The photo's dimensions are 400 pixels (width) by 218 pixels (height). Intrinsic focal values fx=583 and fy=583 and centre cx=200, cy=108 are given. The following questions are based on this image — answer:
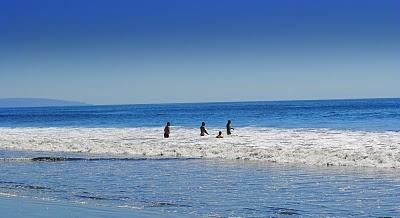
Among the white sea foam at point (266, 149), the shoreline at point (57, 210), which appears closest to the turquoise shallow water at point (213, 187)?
the shoreline at point (57, 210)

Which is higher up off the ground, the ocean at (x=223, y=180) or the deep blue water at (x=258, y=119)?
the ocean at (x=223, y=180)

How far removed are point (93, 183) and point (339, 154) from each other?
34.8ft

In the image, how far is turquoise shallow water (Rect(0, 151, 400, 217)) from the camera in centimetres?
1207

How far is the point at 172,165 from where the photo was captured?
69.6 ft

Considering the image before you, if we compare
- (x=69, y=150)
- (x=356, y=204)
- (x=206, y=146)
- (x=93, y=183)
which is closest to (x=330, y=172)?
(x=356, y=204)

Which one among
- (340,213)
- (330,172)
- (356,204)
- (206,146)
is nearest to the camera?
(340,213)

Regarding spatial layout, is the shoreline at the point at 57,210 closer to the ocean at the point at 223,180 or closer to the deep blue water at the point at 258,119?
the ocean at the point at 223,180

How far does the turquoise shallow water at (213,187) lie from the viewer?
12.1 metres

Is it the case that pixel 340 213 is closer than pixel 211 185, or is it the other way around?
pixel 340 213

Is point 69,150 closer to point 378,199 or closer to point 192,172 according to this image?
point 192,172

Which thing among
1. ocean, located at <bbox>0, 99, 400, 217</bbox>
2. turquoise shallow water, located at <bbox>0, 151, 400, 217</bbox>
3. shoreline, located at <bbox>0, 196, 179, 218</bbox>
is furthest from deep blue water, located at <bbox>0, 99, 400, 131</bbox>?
shoreline, located at <bbox>0, 196, 179, 218</bbox>

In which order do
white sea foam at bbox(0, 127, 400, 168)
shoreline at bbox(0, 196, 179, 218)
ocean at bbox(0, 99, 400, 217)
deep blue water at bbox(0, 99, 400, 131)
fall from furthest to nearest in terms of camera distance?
deep blue water at bbox(0, 99, 400, 131) → white sea foam at bbox(0, 127, 400, 168) → ocean at bbox(0, 99, 400, 217) → shoreline at bbox(0, 196, 179, 218)

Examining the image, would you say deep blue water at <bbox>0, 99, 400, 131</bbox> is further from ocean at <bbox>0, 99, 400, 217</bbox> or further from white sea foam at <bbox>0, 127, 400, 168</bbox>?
ocean at <bbox>0, 99, 400, 217</bbox>

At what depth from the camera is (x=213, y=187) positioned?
596 inches
